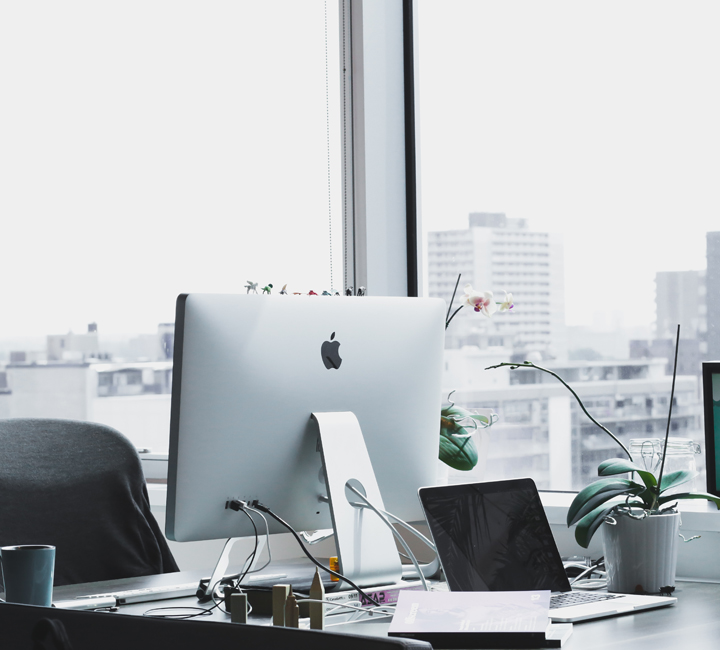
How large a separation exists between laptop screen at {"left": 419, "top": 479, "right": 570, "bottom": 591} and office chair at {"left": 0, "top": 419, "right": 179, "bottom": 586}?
0.76 m

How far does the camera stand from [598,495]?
67.1 inches

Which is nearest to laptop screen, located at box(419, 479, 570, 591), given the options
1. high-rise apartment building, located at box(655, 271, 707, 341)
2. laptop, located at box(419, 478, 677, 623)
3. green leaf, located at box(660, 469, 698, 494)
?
laptop, located at box(419, 478, 677, 623)

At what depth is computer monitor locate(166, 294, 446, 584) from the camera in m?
1.43

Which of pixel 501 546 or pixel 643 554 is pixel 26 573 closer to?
pixel 501 546

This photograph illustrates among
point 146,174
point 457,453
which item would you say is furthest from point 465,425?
point 146,174

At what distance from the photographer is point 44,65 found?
279 cm

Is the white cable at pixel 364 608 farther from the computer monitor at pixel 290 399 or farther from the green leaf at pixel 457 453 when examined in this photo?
the green leaf at pixel 457 453

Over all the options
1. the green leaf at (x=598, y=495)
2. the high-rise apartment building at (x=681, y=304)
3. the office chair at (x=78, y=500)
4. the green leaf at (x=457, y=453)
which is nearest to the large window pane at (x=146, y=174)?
the office chair at (x=78, y=500)

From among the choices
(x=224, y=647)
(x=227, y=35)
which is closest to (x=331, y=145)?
(x=227, y=35)

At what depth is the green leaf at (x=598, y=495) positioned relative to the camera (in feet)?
5.55

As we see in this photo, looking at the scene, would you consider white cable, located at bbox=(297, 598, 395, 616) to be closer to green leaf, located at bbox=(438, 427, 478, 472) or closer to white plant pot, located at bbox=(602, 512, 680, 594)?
white plant pot, located at bbox=(602, 512, 680, 594)

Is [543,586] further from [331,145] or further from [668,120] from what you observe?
[331,145]

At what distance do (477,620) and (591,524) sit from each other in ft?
1.48

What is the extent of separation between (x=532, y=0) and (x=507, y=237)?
0.66 meters
